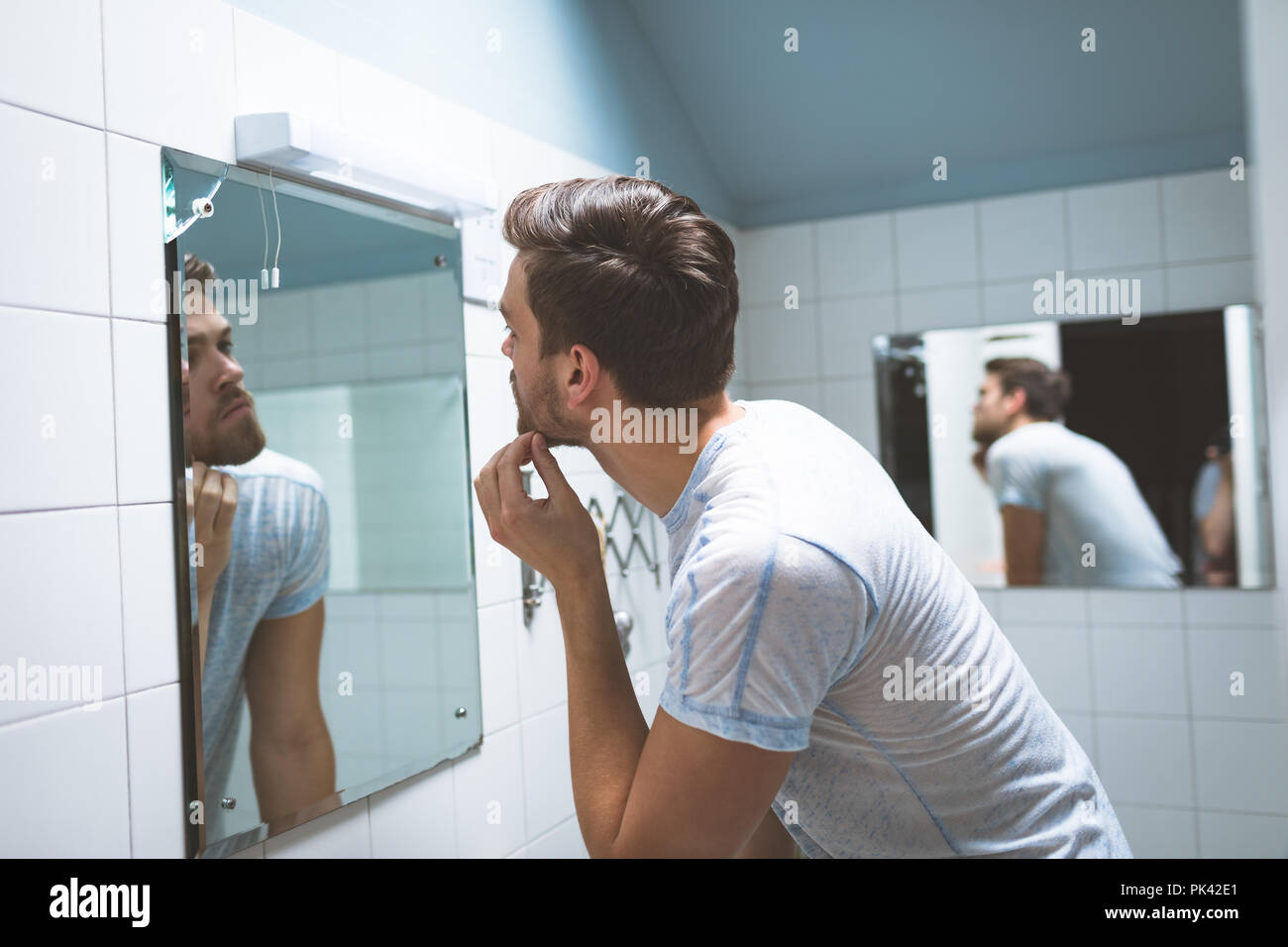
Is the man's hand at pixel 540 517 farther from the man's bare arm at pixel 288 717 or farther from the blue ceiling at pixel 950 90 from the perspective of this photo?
the blue ceiling at pixel 950 90

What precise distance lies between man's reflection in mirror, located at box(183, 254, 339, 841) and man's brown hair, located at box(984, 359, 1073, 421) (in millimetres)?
1702

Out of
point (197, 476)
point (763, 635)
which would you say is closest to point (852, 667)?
point (763, 635)

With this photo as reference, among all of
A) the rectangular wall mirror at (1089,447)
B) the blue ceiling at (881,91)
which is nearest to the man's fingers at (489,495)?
the blue ceiling at (881,91)

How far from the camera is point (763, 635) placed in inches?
29.2

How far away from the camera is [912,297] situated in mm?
2574

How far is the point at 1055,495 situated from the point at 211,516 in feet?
6.29

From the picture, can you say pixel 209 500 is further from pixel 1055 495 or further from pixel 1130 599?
pixel 1130 599

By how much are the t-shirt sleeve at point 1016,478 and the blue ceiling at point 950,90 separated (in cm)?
64

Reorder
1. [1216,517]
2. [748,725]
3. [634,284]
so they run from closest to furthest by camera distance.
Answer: [748,725] → [634,284] → [1216,517]

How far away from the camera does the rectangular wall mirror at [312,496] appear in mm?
1096

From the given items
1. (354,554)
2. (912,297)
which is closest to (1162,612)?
(912,297)

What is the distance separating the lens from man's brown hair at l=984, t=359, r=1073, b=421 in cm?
242

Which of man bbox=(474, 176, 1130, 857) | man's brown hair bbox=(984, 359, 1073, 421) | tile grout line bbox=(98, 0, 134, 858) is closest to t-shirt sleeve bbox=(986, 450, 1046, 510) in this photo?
man's brown hair bbox=(984, 359, 1073, 421)
